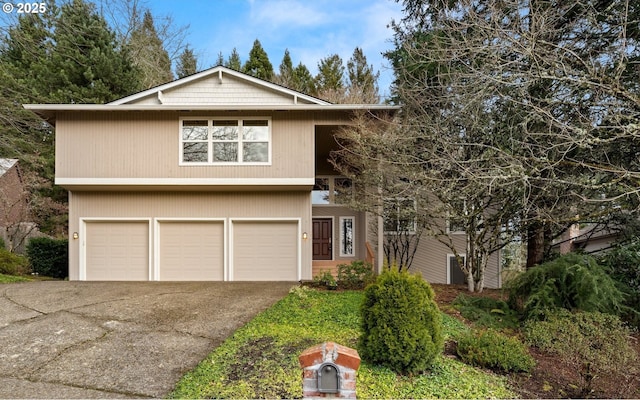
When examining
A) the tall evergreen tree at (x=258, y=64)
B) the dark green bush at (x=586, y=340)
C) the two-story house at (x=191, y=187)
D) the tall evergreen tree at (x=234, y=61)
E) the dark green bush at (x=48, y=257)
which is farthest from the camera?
the tall evergreen tree at (x=234, y=61)

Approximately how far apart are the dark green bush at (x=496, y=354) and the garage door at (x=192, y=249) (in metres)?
7.67

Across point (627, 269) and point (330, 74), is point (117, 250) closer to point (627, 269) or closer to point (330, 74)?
point (627, 269)

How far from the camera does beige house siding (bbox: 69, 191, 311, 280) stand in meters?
10.5

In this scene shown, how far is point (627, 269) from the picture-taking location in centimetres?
682

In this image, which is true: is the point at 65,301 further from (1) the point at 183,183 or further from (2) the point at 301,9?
(2) the point at 301,9

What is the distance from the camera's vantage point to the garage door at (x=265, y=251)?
10570 mm

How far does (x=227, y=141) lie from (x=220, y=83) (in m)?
2.60

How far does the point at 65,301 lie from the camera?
7543 mm

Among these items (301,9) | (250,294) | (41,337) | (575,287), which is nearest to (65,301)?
(41,337)

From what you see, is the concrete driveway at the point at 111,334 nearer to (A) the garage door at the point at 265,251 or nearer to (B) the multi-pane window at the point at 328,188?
(A) the garage door at the point at 265,251

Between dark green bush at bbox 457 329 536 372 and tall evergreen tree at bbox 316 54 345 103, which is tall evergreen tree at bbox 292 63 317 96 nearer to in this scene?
tall evergreen tree at bbox 316 54 345 103

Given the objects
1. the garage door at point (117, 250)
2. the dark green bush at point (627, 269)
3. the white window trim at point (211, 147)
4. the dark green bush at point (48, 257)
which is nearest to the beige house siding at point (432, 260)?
the dark green bush at point (627, 269)

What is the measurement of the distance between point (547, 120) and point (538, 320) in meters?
3.49

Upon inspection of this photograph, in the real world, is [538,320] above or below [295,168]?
below
